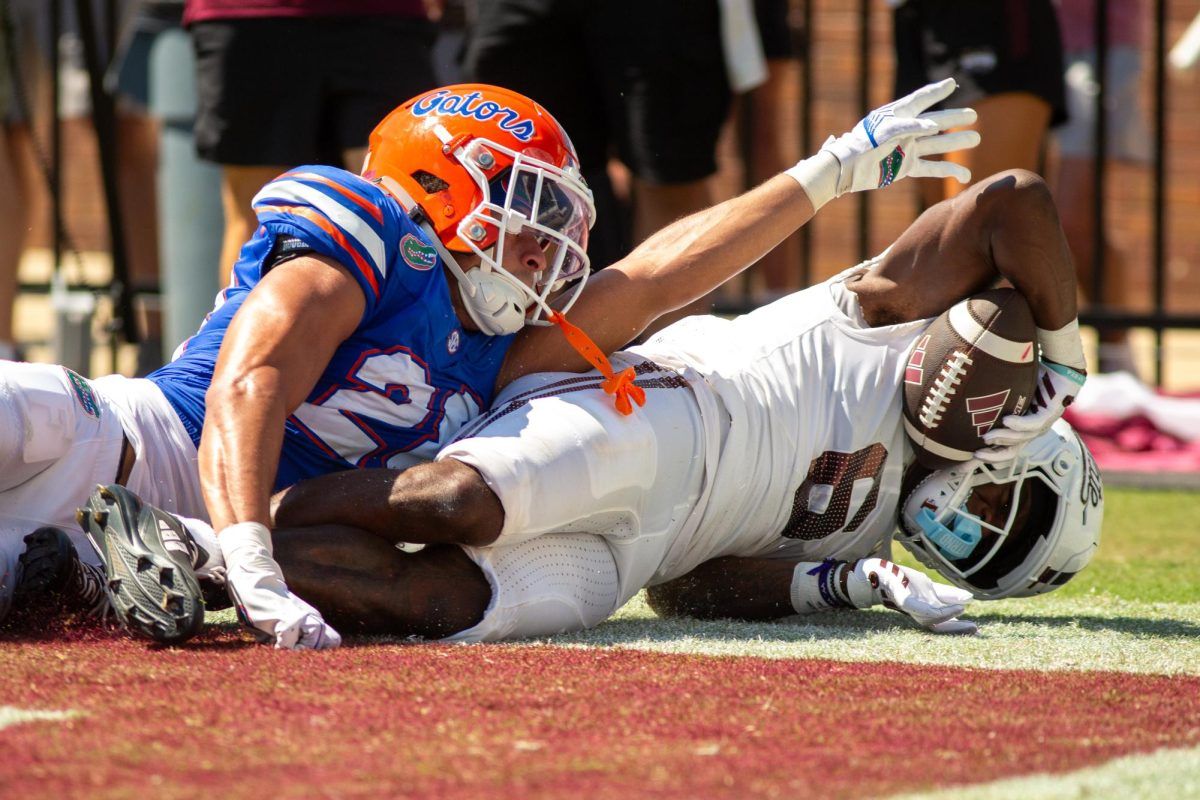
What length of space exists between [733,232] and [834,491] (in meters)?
0.55

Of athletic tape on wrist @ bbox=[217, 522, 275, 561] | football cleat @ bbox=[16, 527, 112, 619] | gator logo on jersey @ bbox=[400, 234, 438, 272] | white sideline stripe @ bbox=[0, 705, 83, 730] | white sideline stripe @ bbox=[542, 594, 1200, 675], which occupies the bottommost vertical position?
white sideline stripe @ bbox=[542, 594, 1200, 675]

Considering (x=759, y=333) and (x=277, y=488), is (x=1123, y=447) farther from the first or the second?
(x=277, y=488)

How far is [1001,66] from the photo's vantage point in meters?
5.25

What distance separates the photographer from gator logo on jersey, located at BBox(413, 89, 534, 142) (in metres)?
3.23

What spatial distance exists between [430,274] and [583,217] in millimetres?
339

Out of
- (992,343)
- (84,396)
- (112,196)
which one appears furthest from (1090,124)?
(84,396)

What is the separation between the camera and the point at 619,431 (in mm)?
2988

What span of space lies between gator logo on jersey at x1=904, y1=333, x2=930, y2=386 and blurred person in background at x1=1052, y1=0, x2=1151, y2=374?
3.86 metres

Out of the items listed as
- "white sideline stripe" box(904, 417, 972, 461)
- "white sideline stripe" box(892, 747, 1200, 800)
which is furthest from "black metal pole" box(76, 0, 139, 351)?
"white sideline stripe" box(892, 747, 1200, 800)

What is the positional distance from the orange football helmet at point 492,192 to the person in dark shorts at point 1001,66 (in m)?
2.27

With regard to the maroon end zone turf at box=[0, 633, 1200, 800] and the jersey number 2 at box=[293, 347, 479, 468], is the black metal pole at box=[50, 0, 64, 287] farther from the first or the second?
the maroon end zone turf at box=[0, 633, 1200, 800]

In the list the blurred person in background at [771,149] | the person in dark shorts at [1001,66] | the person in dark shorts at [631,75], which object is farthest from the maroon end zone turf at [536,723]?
the blurred person in background at [771,149]

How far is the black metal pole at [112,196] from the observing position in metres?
6.26

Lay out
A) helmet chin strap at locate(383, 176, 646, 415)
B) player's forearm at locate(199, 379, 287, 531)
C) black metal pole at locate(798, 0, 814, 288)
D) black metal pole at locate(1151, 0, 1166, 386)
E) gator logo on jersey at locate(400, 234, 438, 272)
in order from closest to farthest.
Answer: player's forearm at locate(199, 379, 287, 531), gator logo on jersey at locate(400, 234, 438, 272), helmet chin strap at locate(383, 176, 646, 415), black metal pole at locate(1151, 0, 1166, 386), black metal pole at locate(798, 0, 814, 288)
